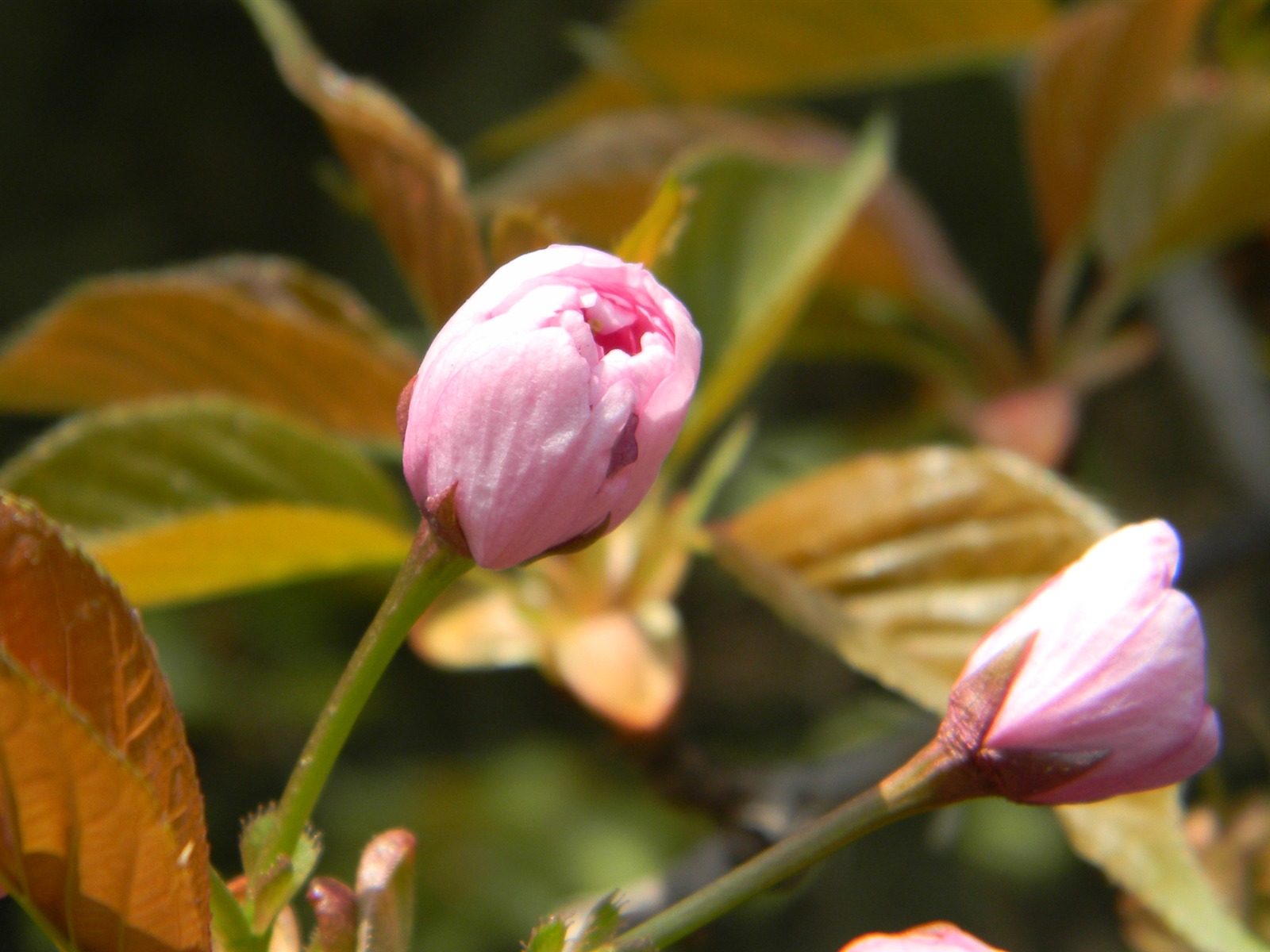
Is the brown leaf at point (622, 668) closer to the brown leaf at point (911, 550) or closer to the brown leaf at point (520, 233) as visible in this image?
the brown leaf at point (911, 550)

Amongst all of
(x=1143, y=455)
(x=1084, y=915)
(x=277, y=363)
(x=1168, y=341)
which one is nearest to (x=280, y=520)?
(x=277, y=363)

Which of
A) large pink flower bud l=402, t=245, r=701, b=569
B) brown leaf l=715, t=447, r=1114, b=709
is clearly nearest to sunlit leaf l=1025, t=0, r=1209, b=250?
brown leaf l=715, t=447, r=1114, b=709

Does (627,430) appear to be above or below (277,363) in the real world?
above

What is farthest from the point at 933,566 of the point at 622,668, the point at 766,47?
the point at 766,47

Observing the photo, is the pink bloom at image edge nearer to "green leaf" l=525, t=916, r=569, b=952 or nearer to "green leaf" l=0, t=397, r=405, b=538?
"green leaf" l=525, t=916, r=569, b=952

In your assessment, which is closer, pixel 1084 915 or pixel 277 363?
pixel 277 363

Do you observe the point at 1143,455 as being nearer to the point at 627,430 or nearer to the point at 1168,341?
the point at 1168,341

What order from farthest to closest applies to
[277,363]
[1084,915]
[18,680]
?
[1084,915] → [277,363] → [18,680]
